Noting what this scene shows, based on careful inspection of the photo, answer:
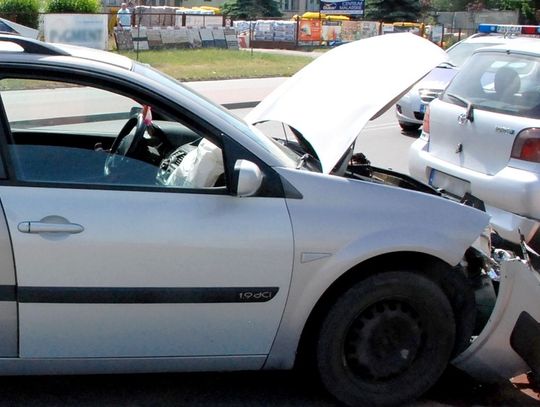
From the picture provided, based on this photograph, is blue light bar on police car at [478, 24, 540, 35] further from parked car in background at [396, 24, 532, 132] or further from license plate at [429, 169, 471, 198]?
license plate at [429, 169, 471, 198]

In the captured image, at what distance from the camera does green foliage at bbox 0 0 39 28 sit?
26.2m

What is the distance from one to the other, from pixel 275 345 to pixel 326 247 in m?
0.50

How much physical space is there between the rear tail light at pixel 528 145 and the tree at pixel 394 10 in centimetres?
4241

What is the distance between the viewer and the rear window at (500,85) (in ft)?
Answer: 17.5

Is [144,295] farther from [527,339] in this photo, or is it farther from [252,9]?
[252,9]

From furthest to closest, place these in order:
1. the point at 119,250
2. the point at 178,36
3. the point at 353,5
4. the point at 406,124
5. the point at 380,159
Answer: the point at 353,5 < the point at 178,36 < the point at 406,124 < the point at 380,159 < the point at 119,250

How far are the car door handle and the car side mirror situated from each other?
664 millimetres

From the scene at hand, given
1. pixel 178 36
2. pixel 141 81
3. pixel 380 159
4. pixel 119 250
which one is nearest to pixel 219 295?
pixel 119 250

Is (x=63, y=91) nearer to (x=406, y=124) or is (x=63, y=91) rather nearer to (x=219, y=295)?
(x=219, y=295)

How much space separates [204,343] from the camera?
10.2 ft

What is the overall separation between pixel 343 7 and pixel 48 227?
44.7 metres

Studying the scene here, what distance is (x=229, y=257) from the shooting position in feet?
9.84

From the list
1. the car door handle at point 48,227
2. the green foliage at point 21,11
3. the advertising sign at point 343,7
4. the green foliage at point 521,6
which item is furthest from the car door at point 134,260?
the green foliage at point 521,6

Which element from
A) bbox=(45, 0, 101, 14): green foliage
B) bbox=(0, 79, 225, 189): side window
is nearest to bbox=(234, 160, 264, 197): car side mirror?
bbox=(0, 79, 225, 189): side window
